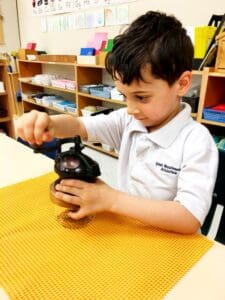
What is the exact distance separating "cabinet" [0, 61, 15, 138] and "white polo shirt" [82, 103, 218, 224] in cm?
205

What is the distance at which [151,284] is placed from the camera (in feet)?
1.37

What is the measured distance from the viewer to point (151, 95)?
0.59 meters

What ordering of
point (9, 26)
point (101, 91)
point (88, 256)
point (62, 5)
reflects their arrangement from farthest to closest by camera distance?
1. point (9, 26)
2. point (62, 5)
3. point (101, 91)
4. point (88, 256)

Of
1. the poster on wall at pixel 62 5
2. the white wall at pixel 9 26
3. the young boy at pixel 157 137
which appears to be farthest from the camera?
the white wall at pixel 9 26

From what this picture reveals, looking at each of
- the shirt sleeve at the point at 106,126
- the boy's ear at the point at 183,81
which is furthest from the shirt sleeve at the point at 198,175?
the shirt sleeve at the point at 106,126

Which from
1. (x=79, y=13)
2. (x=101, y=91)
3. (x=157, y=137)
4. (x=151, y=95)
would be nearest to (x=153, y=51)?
(x=151, y=95)

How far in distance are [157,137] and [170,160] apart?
7cm

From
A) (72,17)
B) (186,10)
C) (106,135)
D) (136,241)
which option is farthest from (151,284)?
(72,17)

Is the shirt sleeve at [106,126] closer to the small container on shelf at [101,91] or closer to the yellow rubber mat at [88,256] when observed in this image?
the yellow rubber mat at [88,256]

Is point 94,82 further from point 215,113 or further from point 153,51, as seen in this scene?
point 153,51

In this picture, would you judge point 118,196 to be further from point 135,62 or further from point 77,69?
point 77,69

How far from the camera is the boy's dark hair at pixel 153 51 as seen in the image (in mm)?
566

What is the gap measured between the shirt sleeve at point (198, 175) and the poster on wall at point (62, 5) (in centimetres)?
211

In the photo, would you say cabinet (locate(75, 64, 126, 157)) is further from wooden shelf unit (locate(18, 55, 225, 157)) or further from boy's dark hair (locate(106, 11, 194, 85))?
boy's dark hair (locate(106, 11, 194, 85))
